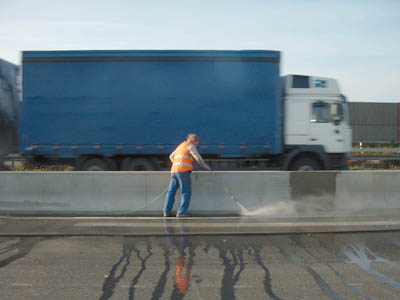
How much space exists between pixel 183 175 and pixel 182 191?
336 mm

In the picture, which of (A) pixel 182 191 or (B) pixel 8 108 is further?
(B) pixel 8 108

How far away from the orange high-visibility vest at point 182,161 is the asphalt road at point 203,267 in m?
1.85

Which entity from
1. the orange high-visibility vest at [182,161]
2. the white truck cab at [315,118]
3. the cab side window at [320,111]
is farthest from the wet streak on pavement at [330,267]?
the cab side window at [320,111]

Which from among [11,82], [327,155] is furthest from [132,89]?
[327,155]

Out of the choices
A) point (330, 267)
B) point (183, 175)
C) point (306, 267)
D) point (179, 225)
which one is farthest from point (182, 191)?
point (330, 267)

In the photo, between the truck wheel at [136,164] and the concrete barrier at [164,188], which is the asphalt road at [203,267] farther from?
the truck wheel at [136,164]

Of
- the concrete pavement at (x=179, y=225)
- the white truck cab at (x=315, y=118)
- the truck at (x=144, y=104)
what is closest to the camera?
the concrete pavement at (x=179, y=225)

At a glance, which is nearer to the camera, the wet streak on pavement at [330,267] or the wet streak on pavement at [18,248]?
the wet streak on pavement at [330,267]

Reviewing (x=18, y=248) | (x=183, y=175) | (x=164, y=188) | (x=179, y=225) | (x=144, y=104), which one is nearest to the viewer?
(x=18, y=248)

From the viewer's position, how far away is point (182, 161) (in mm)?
8359

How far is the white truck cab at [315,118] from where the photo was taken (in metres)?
13.2

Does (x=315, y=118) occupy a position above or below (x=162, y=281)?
above

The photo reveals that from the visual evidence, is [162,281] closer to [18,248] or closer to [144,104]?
[18,248]

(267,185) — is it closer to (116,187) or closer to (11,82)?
(116,187)
